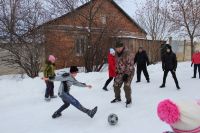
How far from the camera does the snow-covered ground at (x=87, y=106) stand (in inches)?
316

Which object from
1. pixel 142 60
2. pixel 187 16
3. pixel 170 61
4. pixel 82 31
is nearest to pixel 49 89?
pixel 170 61

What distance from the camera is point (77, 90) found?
12.6m

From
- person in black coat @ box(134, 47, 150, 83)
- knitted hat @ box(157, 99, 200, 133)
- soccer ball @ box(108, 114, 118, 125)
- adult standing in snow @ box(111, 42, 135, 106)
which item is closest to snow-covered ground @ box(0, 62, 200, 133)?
soccer ball @ box(108, 114, 118, 125)

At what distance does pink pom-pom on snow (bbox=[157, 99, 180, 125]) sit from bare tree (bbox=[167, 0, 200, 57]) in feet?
79.1

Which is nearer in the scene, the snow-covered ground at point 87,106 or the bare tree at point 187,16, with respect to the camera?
the snow-covered ground at point 87,106

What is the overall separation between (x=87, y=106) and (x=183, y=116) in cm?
677

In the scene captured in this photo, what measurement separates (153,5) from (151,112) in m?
22.2

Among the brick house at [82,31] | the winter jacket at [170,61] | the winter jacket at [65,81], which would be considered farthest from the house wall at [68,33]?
the winter jacket at [65,81]

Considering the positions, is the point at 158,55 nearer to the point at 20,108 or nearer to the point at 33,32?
the point at 33,32

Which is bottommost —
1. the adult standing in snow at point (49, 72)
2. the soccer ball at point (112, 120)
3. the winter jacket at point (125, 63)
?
the soccer ball at point (112, 120)

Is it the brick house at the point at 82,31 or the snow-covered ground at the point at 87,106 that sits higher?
the brick house at the point at 82,31

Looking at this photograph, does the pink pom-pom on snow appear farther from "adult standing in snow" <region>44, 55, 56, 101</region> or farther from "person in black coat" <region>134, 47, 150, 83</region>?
"person in black coat" <region>134, 47, 150, 83</region>

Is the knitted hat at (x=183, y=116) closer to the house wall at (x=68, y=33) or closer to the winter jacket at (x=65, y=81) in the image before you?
the winter jacket at (x=65, y=81)

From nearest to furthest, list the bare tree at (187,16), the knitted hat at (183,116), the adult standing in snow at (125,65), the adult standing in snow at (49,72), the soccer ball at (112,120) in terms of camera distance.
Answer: the knitted hat at (183,116) < the soccer ball at (112,120) < the adult standing in snow at (125,65) < the adult standing in snow at (49,72) < the bare tree at (187,16)
